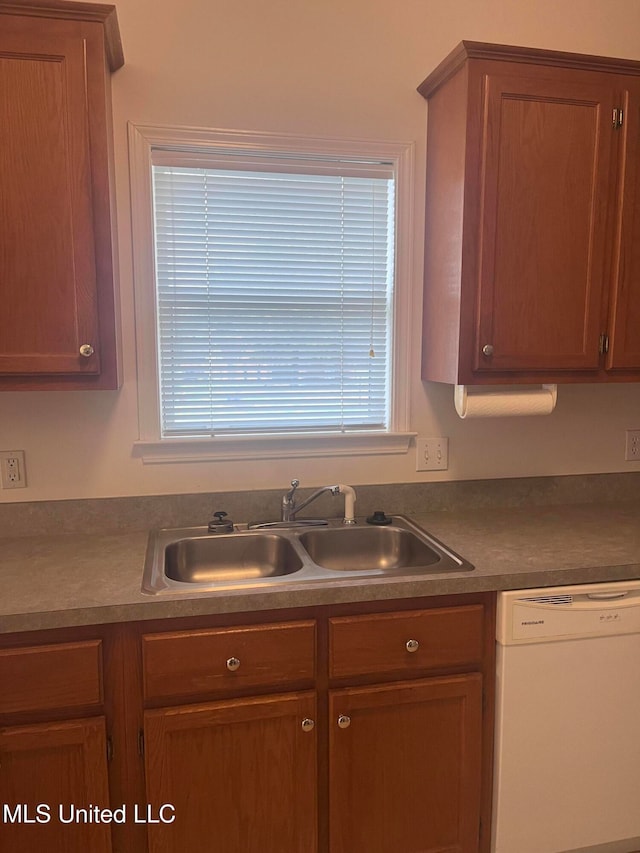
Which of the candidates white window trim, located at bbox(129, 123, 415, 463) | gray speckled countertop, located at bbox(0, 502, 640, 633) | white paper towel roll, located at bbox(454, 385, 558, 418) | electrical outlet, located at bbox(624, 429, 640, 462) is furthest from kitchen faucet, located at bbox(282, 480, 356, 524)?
electrical outlet, located at bbox(624, 429, 640, 462)

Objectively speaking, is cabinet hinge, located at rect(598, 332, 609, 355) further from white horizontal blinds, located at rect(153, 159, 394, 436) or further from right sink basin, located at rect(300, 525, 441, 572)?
right sink basin, located at rect(300, 525, 441, 572)

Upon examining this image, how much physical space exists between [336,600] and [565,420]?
1307 mm

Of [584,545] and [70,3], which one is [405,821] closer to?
[584,545]

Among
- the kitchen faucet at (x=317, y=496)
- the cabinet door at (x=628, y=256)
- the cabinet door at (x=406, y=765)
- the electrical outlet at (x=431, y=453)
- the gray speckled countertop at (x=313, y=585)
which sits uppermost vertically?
the cabinet door at (x=628, y=256)

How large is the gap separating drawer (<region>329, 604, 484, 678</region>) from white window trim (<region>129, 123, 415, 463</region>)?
0.72 m

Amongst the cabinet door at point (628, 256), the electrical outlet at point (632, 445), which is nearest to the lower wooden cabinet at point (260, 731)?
the cabinet door at point (628, 256)

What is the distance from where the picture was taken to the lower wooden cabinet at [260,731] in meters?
1.49

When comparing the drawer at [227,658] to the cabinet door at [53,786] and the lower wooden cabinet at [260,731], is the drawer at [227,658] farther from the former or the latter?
the cabinet door at [53,786]

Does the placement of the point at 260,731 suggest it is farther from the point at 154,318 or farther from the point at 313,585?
the point at 154,318

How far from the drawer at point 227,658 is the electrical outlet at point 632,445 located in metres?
1.57

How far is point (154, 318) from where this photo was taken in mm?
2045

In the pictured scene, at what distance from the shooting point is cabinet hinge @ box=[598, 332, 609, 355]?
202 cm

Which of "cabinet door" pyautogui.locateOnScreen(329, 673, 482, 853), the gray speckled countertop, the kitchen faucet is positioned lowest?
"cabinet door" pyautogui.locateOnScreen(329, 673, 482, 853)

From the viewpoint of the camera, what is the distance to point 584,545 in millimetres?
1908
